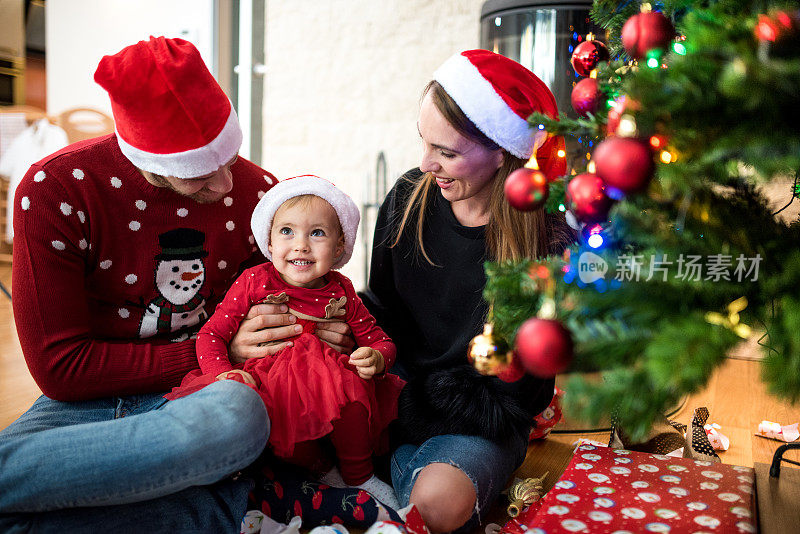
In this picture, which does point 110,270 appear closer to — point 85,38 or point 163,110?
point 163,110

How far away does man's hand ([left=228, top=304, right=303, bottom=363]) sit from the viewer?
124cm

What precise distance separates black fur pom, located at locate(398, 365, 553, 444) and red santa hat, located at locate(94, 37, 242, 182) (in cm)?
61

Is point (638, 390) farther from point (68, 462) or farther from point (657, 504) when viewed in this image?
point (68, 462)

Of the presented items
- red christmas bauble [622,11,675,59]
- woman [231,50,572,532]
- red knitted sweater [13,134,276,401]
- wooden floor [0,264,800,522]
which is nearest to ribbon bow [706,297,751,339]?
red christmas bauble [622,11,675,59]

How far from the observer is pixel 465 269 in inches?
52.9

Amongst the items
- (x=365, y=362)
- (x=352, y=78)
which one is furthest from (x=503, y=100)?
(x=352, y=78)

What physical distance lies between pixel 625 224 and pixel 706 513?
45cm

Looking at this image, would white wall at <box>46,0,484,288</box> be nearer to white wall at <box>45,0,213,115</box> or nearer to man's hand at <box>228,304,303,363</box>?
white wall at <box>45,0,213,115</box>

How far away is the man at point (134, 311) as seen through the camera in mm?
966

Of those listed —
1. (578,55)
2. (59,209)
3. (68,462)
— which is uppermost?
(578,55)

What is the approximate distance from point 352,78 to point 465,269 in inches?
77.6

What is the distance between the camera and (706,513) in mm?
837

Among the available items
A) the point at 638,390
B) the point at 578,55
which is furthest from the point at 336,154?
the point at 638,390

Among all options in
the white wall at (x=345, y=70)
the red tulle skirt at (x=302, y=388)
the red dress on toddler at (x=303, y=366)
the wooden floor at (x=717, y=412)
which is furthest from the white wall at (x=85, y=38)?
the red tulle skirt at (x=302, y=388)
